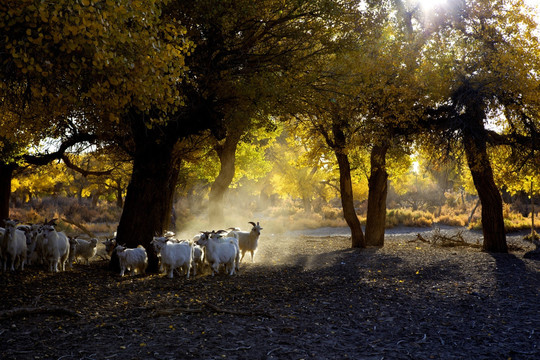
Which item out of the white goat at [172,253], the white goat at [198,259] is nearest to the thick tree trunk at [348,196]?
the white goat at [198,259]

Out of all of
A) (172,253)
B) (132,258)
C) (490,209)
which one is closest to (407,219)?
(490,209)

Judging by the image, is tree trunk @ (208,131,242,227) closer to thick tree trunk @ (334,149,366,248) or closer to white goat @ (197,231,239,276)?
thick tree trunk @ (334,149,366,248)

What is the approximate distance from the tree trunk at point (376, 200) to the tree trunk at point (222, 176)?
270 inches

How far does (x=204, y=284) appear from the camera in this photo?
33.8 feet

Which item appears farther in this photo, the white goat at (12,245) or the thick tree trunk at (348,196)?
the thick tree trunk at (348,196)

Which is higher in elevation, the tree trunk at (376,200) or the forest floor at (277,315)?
the tree trunk at (376,200)

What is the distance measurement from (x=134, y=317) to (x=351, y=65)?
10487 mm

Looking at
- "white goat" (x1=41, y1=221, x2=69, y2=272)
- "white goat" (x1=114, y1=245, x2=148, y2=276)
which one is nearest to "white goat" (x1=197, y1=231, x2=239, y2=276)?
"white goat" (x1=114, y1=245, x2=148, y2=276)

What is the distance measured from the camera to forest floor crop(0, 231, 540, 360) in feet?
18.7

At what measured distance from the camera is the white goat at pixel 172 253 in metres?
11.3

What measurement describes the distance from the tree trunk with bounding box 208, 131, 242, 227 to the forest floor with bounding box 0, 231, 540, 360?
10.6 meters

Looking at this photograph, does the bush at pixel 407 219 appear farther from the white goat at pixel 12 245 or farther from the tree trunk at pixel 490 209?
the white goat at pixel 12 245

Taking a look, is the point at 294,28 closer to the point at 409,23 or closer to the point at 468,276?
the point at 468,276

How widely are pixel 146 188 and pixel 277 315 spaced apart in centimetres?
612
